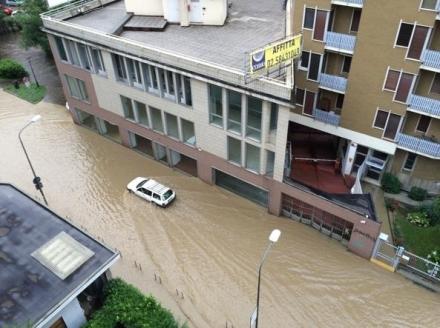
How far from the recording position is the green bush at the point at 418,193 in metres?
30.2

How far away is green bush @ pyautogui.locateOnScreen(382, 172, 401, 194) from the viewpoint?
101 feet

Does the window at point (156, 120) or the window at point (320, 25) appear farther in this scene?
the window at point (156, 120)

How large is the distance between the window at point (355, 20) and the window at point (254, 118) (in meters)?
8.35

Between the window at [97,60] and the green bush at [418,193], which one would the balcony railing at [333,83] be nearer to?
the green bush at [418,193]

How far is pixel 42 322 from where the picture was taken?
1838 cm

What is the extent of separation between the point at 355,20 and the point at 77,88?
2649 centimetres

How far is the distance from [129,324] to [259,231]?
12219 mm

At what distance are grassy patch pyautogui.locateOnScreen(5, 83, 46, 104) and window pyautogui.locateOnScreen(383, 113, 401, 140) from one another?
1503 inches

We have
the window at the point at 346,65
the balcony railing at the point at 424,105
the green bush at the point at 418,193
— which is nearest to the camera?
the balcony railing at the point at 424,105

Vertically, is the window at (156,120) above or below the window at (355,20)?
below

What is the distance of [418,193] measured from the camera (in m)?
30.3

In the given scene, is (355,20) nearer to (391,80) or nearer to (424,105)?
(391,80)

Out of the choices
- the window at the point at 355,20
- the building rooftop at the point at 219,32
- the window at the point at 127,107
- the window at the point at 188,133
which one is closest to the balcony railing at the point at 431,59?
the window at the point at 355,20

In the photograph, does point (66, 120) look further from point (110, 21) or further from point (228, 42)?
point (228, 42)
